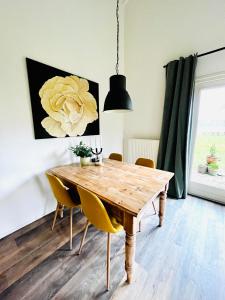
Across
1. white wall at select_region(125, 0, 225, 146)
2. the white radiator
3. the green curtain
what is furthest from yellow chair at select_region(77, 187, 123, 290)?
white wall at select_region(125, 0, 225, 146)

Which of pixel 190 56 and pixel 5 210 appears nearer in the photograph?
pixel 5 210

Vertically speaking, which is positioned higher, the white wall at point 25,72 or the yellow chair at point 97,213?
the white wall at point 25,72

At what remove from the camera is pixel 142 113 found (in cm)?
311

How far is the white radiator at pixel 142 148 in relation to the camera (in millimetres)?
2896

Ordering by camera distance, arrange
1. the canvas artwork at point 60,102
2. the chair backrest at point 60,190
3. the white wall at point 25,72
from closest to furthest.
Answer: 1. the chair backrest at point 60,190
2. the white wall at point 25,72
3. the canvas artwork at point 60,102

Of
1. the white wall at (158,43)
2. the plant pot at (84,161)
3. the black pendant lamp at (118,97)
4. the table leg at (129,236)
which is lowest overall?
the table leg at (129,236)

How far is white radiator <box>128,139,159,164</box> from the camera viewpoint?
114 inches

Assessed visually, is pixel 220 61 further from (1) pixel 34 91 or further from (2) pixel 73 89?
(1) pixel 34 91

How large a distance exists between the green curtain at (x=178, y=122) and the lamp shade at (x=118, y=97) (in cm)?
117

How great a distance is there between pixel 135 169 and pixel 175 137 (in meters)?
1.09

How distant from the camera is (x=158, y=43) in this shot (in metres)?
2.69

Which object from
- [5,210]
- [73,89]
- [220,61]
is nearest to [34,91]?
[73,89]

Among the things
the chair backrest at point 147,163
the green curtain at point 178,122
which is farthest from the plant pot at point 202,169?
the chair backrest at point 147,163

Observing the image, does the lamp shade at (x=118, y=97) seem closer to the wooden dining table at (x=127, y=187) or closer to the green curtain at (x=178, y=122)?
the wooden dining table at (x=127, y=187)
